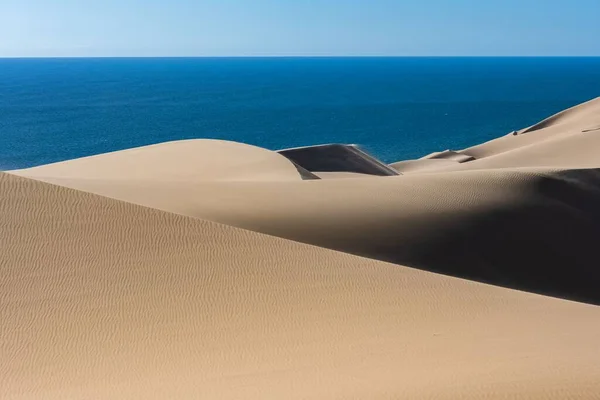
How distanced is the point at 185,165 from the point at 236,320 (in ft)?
41.7

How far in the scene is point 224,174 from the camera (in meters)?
18.8

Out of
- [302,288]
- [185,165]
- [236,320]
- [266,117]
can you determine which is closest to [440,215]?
[302,288]

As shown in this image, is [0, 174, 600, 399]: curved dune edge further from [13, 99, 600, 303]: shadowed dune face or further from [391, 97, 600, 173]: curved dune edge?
[391, 97, 600, 173]: curved dune edge

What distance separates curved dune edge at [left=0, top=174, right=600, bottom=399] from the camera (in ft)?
18.9

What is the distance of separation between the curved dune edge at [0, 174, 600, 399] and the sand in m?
0.03

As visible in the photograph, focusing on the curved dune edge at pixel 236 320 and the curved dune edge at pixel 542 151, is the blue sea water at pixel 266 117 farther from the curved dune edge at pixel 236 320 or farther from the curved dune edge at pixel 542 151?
the curved dune edge at pixel 236 320

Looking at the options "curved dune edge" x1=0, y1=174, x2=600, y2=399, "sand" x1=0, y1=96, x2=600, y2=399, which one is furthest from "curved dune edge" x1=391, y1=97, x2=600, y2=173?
"curved dune edge" x1=0, y1=174, x2=600, y2=399

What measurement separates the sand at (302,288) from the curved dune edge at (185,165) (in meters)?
4.42

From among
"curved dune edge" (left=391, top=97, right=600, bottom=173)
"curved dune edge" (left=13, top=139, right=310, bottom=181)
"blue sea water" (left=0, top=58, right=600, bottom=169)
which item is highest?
"blue sea water" (left=0, top=58, right=600, bottom=169)

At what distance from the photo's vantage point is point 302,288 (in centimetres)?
864

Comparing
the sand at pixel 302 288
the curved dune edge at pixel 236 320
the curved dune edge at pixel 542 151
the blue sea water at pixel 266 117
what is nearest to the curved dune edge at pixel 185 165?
the sand at pixel 302 288

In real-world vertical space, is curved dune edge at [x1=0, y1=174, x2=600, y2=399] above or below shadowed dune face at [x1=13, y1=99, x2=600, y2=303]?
below

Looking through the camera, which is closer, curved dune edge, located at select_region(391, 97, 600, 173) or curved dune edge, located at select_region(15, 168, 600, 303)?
curved dune edge, located at select_region(15, 168, 600, 303)

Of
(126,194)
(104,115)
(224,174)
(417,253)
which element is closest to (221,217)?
(126,194)
